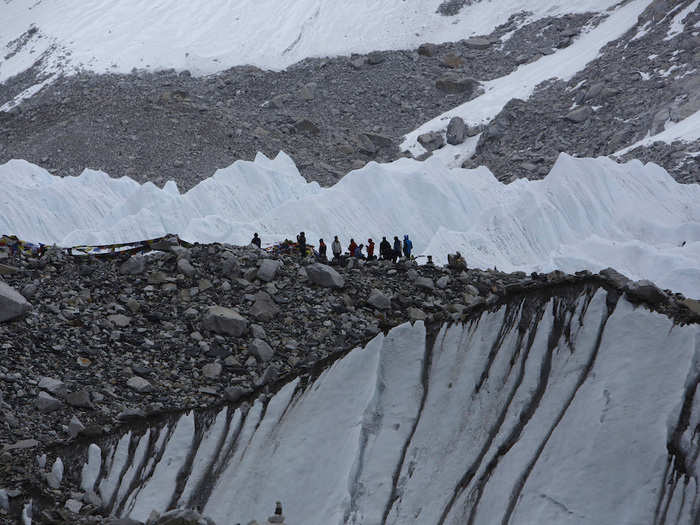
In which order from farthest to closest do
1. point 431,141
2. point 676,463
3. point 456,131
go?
point 431,141 → point 456,131 → point 676,463

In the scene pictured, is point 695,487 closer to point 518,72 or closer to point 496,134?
point 496,134

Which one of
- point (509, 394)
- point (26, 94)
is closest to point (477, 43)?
point (26, 94)

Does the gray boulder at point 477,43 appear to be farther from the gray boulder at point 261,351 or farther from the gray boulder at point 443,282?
the gray boulder at point 261,351

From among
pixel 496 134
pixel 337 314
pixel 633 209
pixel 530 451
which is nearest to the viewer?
pixel 530 451

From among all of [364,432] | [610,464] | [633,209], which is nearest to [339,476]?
[364,432]

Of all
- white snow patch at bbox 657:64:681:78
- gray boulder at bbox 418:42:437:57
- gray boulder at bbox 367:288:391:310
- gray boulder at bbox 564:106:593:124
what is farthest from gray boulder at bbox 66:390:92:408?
gray boulder at bbox 418:42:437:57

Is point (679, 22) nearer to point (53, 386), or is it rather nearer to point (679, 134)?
point (679, 134)
